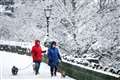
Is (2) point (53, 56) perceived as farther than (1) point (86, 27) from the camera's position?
No

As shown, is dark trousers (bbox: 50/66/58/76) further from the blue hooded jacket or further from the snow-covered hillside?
the snow-covered hillside

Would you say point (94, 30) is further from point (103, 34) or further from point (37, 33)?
point (37, 33)

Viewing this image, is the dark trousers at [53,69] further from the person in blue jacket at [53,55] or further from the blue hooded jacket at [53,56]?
the blue hooded jacket at [53,56]

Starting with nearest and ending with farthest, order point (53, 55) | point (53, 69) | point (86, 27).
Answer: point (53, 55) < point (53, 69) < point (86, 27)

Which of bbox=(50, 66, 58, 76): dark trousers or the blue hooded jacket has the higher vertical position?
the blue hooded jacket

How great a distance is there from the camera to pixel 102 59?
27.1m

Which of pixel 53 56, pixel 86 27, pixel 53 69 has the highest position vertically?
Result: pixel 86 27

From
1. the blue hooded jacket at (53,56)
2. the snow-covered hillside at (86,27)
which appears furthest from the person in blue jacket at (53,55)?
the snow-covered hillside at (86,27)

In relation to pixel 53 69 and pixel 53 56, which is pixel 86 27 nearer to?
pixel 53 69

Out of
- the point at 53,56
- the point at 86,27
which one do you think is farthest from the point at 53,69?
the point at 86,27

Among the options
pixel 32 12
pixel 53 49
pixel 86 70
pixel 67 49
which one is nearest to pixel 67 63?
pixel 53 49

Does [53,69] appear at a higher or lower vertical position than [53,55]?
lower

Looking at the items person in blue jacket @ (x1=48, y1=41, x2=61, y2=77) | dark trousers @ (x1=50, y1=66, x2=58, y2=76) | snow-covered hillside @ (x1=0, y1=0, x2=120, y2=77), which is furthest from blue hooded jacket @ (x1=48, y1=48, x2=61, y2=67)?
snow-covered hillside @ (x1=0, y1=0, x2=120, y2=77)

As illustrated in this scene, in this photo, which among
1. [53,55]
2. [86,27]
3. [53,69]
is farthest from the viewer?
[86,27]
